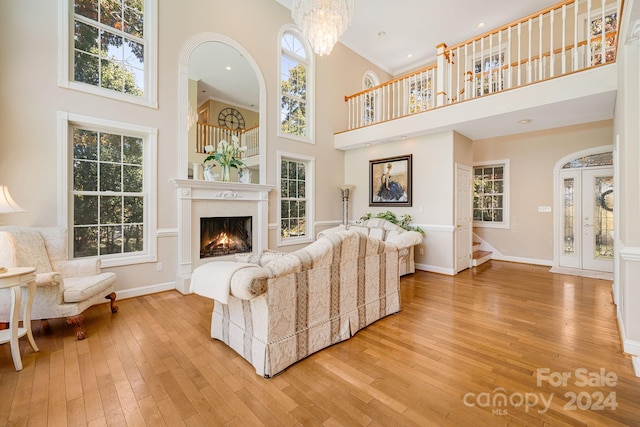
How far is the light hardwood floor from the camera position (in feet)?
5.49

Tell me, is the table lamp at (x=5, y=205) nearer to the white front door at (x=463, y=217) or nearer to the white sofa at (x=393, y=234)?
the white sofa at (x=393, y=234)

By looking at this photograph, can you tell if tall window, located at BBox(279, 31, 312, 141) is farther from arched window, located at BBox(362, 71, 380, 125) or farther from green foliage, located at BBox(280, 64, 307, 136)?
arched window, located at BBox(362, 71, 380, 125)

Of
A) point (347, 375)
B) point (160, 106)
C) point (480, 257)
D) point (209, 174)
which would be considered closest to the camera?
point (347, 375)

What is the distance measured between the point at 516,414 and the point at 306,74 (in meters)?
6.39

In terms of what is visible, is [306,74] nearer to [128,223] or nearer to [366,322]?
[128,223]

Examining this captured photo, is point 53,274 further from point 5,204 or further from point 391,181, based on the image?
point 391,181

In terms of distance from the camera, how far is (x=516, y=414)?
66.0 inches

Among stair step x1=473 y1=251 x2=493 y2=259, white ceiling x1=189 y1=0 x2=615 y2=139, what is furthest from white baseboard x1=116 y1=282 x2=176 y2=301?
stair step x1=473 y1=251 x2=493 y2=259

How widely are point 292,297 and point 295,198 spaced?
3990mm

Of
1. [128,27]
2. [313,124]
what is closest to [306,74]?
[313,124]

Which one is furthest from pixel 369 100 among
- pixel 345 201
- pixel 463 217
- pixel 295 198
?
pixel 463 217

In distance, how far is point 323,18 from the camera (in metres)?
3.33

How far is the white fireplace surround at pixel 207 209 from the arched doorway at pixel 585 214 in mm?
5784

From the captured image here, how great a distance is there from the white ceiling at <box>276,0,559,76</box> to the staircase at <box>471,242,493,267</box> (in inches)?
201
